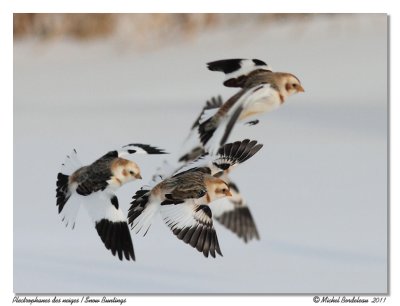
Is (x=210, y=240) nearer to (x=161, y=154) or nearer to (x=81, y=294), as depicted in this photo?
(x=161, y=154)

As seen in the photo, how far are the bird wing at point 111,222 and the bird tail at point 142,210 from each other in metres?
0.03

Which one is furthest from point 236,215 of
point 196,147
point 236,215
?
point 196,147

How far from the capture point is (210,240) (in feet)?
5.30

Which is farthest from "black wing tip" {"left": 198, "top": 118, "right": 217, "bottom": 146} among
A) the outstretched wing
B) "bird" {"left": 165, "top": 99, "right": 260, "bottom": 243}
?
"bird" {"left": 165, "top": 99, "right": 260, "bottom": 243}

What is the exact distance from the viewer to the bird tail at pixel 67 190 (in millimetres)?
1712

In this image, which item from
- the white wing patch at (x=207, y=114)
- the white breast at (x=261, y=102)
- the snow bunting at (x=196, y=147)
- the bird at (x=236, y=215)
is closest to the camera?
the white breast at (x=261, y=102)

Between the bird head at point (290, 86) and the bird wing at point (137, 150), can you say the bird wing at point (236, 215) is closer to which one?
the bird wing at point (137, 150)

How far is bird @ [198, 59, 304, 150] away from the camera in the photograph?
1.48 m

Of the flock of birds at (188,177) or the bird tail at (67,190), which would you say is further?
the bird tail at (67,190)

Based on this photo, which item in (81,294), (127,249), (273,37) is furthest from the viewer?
(273,37)

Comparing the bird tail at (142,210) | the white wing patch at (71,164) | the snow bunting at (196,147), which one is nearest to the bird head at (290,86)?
the snow bunting at (196,147)

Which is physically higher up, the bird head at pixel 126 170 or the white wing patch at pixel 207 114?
the white wing patch at pixel 207 114
